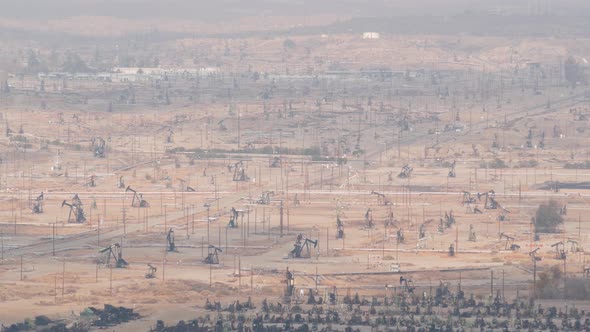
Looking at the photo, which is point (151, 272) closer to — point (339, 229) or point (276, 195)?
point (339, 229)

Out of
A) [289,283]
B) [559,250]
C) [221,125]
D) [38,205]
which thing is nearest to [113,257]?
[289,283]

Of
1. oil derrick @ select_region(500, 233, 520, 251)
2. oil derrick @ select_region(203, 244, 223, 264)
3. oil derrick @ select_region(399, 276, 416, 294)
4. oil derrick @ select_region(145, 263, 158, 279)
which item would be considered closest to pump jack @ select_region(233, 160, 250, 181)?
oil derrick @ select_region(500, 233, 520, 251)

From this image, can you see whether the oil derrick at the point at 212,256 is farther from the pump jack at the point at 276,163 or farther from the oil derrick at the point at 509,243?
the pump jack at the point at 276,163

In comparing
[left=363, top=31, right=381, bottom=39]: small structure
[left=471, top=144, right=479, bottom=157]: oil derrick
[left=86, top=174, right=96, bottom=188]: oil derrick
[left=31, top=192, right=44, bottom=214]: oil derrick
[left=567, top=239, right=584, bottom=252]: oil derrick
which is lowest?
[left=567, top=239, right=584, bottom=252]: oil derrick

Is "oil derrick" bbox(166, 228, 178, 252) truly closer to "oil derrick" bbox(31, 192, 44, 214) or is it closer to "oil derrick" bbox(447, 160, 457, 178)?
"oil derrick" bbox(31, 192, 44, 214)

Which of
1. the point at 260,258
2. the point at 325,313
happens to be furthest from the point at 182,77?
the point at 325,313

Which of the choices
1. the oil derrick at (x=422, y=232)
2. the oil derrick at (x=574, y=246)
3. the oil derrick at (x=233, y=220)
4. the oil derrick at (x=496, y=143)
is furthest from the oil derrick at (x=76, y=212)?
the oil derrick at (x=496, y=143)

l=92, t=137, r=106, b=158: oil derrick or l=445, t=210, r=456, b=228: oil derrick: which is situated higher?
l=92, t=137, r=106, b=158: oil derrick
